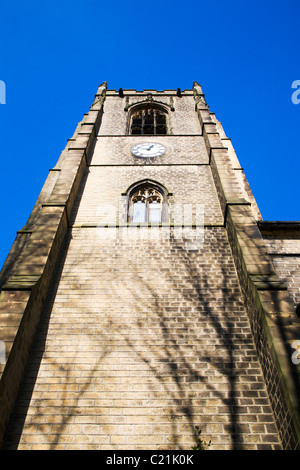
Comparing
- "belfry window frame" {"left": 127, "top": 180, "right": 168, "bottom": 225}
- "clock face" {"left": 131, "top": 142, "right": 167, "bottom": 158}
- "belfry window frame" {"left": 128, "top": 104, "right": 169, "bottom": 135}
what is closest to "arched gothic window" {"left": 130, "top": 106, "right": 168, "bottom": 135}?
"belfry window frame" {"left": 128, "top": 104, "right": 169, "bottom": 135}

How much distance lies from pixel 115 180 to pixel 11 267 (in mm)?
4644

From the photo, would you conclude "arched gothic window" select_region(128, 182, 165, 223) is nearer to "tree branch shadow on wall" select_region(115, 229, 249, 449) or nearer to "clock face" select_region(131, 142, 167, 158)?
"clock face" select_region(131, 142, 167, 158)

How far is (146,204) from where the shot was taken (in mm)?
Answer: 10078

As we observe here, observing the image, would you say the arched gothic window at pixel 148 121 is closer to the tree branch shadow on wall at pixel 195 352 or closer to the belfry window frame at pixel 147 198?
the belfry window frame at pixel 147 198

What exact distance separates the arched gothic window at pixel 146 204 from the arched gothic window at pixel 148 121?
5.92 metres

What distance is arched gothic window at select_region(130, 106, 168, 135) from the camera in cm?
1617

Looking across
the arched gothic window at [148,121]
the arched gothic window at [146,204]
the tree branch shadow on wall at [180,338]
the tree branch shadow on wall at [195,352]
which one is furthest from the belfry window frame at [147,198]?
the arched gothic window at [148,121]

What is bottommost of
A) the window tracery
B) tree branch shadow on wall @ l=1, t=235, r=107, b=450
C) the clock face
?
tree branch shadow on wall @ l=1, t=235, r=107, b=450

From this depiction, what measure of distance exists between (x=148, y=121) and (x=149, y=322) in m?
13.3

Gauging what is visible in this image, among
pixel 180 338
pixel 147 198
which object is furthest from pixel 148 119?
pixel 180 338

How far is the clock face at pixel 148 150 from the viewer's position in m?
12.3

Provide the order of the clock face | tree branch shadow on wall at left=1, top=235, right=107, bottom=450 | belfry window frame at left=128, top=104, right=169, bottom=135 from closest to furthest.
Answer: tree branch shadow on wall at left=1, top=235, right=107, bottom=450
the clock face
belfry window frame at left=128, top=104, right=169, bottom=135

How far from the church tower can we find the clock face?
2273 mm

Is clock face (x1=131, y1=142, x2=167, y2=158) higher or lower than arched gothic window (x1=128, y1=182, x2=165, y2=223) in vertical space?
higher
